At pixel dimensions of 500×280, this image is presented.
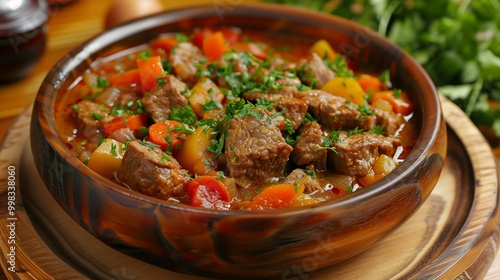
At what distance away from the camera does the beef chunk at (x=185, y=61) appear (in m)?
4.16

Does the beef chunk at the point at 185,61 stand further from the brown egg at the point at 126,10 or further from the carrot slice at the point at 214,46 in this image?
the brown egg at the point at 126,10

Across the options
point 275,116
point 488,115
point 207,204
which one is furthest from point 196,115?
point 488,115

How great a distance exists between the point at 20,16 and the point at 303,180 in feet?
9.89

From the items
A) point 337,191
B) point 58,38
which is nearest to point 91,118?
point 337,191

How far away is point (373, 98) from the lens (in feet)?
13.2

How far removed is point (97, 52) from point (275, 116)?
1.49 meters

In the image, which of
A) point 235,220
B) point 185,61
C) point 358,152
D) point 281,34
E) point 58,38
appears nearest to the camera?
point 235,220

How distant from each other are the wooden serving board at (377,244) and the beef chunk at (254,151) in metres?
0.59

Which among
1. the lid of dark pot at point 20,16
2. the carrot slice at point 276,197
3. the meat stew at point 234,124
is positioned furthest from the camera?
the lid of dark pot at point 20,16

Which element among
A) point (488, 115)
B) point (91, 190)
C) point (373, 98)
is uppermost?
point (91, 190)

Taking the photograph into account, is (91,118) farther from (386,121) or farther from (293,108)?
(386,121)

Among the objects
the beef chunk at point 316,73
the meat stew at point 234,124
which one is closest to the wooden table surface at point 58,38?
the meat stew at point 234,124

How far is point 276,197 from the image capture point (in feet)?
10.4

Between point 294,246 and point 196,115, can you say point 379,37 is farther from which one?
point 294,246
